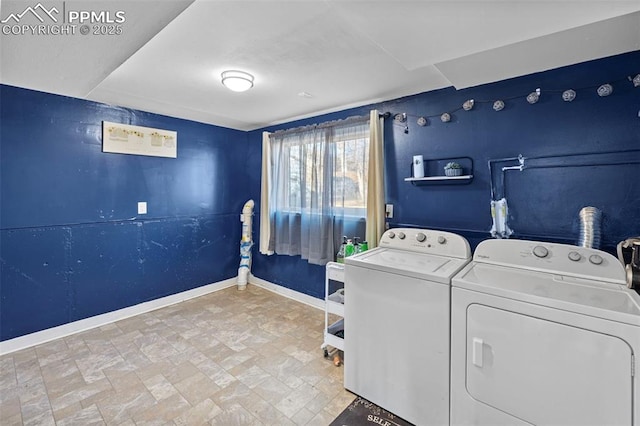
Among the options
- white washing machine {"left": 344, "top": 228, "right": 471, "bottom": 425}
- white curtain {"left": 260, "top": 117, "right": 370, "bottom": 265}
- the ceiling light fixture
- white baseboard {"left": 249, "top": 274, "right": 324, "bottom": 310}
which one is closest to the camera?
white washing machine {"left": 344, "top": 228, "right": 471, "bottom": 425}

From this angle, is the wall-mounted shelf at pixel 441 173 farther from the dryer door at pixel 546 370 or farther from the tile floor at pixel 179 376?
the tile floor at pixel 179 376

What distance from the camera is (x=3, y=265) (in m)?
2.35

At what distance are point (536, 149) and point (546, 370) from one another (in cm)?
143

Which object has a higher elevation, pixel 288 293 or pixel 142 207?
pixel 142 207

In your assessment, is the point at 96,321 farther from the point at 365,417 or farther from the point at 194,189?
the point at 365,417

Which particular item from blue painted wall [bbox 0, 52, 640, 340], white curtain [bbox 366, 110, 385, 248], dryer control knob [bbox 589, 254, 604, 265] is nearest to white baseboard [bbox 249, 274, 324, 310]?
blue painted wall [bbox 0, 52, 640, 340]

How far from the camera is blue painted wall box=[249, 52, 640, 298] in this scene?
1.71 metres

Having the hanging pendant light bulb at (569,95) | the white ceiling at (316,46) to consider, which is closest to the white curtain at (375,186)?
the white ceiling at (316,46)

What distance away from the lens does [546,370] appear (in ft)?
4.22

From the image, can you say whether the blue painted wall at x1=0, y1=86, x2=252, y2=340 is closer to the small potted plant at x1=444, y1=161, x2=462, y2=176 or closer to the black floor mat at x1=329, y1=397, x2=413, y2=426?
the black floor mat at x1=329, y1=397, x2=413, y2=426

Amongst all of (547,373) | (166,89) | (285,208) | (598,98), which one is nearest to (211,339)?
(285,208)

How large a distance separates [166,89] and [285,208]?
173cm

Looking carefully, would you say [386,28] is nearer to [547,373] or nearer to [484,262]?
[484,262]

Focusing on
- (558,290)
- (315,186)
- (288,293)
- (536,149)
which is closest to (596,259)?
(558,290)
